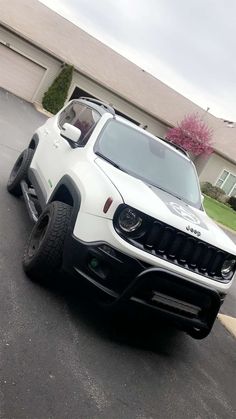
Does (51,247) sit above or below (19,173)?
above

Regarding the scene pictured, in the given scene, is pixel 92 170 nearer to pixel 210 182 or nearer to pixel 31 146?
pixel 31 146

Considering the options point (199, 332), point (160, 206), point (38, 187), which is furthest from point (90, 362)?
point (38, 187)

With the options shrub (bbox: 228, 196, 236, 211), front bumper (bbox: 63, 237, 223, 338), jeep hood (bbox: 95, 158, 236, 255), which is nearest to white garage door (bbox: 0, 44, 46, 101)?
shrub (bbox: 228, 196, 236, 211)

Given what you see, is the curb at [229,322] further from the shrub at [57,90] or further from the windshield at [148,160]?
the shrub at [57,90]

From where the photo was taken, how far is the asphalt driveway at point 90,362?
331cm

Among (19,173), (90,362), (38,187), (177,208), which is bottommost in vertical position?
(90,362)

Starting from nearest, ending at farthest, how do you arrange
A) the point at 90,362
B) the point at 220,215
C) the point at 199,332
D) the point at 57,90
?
1. the point at 90,362
2. the point at 199,332
3. the point at 220,215
4. the point at 57,90

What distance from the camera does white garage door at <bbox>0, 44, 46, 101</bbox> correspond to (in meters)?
24.6

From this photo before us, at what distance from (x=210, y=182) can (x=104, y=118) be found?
25.3 meters

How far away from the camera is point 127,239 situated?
412cm

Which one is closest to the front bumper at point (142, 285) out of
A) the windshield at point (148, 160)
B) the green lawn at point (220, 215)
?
the windshield at point (148, 160)

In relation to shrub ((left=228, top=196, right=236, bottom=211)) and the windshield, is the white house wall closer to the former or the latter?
shrub ((left=228, top=196, right=236, bottom=211))

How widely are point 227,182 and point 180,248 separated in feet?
90.9

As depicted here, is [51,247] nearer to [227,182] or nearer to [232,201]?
[232,201]
